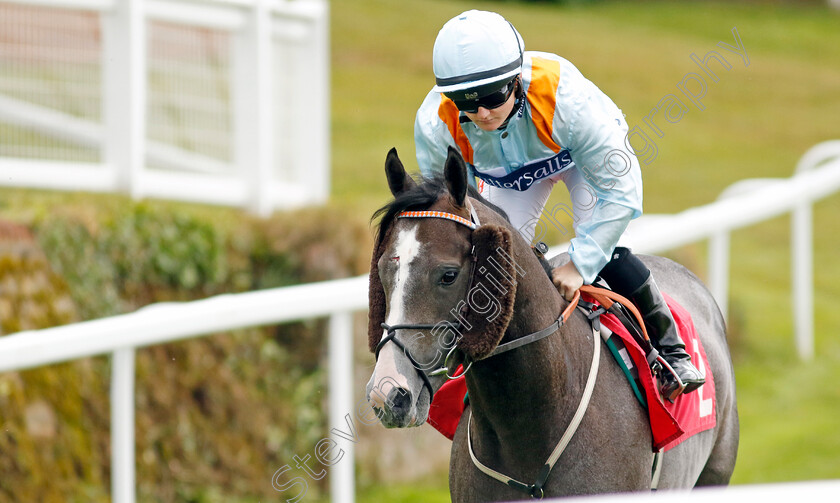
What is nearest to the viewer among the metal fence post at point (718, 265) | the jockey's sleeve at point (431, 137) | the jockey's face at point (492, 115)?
the jockey's face at point (492, 115)

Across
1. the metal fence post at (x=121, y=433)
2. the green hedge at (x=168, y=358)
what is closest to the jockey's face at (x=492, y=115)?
the metal fence post at (x=121, y=433)

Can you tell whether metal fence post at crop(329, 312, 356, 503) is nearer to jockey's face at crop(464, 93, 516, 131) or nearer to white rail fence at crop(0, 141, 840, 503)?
white rail fence at crop(0, 141, 840, 503)

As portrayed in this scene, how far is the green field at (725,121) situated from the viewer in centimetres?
709

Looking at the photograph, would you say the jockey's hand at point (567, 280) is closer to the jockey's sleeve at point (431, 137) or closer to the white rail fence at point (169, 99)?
the jockey's sleeve at point (431, 137)

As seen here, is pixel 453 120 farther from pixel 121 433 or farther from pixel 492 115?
pixel 121 433

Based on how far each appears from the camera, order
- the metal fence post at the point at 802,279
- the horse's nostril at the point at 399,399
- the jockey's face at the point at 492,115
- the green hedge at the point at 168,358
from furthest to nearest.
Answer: the metal fence post at the point at 802,279, the green hedge at the point at 168,358, the jockey's face at the point at 492,115, the horse's nostril at the point at 399,399

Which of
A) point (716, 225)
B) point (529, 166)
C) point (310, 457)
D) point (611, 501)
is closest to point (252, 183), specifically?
point (310, 457)

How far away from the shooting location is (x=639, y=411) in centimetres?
309

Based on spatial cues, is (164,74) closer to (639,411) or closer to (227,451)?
(227,451)

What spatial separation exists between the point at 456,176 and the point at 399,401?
62 centimetres

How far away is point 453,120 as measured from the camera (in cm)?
318

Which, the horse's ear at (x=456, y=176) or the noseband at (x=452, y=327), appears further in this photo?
the horse's ear at (x=456, y=176)

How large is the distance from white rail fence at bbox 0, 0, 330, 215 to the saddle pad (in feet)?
10.9

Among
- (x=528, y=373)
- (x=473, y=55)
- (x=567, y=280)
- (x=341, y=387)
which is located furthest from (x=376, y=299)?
(x=341, y=387)
